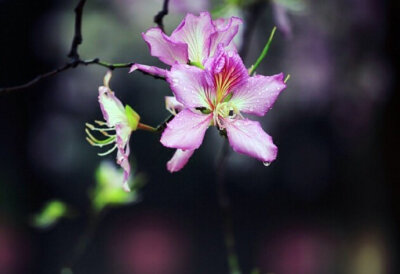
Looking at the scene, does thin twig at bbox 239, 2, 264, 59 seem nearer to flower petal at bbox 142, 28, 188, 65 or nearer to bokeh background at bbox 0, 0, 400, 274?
flower petal at bbox 142, 28, 188, 65

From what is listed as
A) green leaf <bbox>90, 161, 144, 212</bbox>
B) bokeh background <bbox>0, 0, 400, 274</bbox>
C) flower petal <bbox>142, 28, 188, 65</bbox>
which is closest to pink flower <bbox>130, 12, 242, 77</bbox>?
flower petal <bbox>142, 28, 188, 65</bbox>

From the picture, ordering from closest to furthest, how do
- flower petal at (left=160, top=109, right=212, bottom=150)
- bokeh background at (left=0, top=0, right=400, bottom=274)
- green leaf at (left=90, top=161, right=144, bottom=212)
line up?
flower petal at (left=160, top=109, right=212, bottom=150) → green leaf at (left=90, top=161, right=144, bottom=212) → bokeh background at (left=0, top=0, right=400, bottom=274)

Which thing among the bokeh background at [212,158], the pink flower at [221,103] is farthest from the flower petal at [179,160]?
the bokeh background at [212,158]

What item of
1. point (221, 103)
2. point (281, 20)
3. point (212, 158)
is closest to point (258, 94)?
point (221, 103)

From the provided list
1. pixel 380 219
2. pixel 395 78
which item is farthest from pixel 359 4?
pixel 380 219

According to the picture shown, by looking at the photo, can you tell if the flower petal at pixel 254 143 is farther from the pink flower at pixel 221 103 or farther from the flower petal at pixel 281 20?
the flower petal at pixel 281 20

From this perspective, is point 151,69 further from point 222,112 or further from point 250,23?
point 250,23
